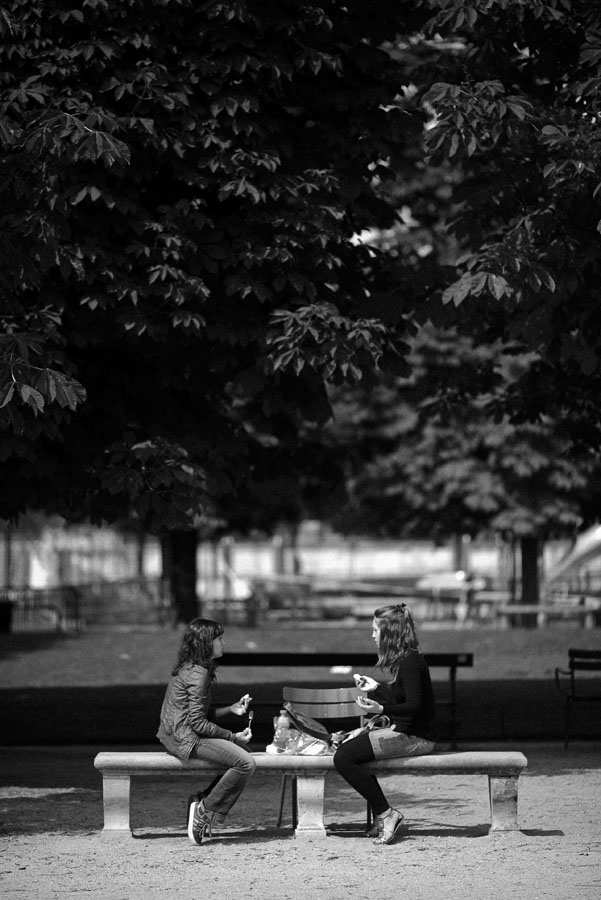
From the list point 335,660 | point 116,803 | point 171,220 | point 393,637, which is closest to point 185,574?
point 335,660

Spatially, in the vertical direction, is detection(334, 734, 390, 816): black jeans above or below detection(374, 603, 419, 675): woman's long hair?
below

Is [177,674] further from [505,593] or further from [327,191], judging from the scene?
[505,593]

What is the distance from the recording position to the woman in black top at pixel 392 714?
848cm

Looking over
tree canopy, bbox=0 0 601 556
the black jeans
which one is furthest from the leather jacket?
tree canopy, bbox=0 0 601 556

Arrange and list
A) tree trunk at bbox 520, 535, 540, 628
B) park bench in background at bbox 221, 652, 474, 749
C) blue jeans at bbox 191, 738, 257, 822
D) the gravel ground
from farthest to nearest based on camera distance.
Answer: tree trunk at bbox 520, 535, 540, 628, park bench in background at bbox 221, 652, 474, 749, blue jeans at bbox 191, 738, 257, 822, the gravel ground

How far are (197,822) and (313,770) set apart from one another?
766 millimetres

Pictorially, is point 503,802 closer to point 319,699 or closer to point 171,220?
point 319,699

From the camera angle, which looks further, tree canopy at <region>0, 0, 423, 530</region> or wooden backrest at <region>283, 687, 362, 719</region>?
tree canopy at <region>0, 0, 423, 530</region>

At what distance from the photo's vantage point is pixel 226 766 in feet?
28.1

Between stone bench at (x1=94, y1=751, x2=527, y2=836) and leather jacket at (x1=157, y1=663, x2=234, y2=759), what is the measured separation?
0.41 feet

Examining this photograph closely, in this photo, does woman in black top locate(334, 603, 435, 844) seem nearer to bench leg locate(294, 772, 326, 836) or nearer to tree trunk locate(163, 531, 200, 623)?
bench leg locate(294, 772, 326, 836)

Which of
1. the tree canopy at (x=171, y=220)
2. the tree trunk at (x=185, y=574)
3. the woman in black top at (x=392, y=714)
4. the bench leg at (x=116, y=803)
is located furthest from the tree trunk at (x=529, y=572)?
the bench leg at (x=116, y=803)

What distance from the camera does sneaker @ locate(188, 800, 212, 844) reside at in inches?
337

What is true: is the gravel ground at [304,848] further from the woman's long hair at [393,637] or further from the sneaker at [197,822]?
the woman's long hair at [393,637]
